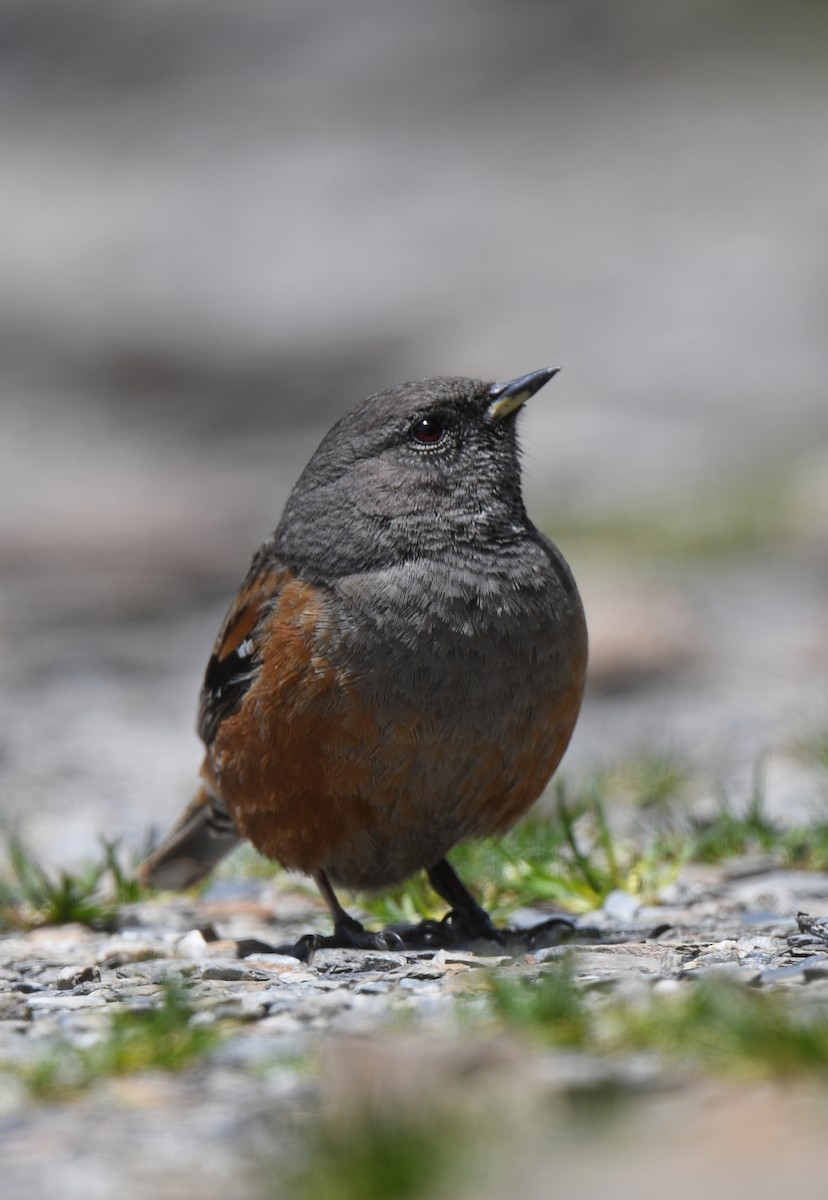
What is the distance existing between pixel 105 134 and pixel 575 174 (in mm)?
6483

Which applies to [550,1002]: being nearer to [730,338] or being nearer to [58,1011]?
[58,1011]

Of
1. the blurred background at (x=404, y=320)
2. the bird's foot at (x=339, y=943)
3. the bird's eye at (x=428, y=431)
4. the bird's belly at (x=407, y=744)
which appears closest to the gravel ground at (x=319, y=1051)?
the bird's foot at (x=339, y=943)

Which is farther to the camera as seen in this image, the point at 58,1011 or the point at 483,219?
the point at 483,219

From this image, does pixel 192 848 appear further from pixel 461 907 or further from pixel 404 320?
pixel 404 320

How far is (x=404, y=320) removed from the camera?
17.8 meters

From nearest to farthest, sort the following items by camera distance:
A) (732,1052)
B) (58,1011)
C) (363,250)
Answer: (732,1052), (58,1011), (363,250)

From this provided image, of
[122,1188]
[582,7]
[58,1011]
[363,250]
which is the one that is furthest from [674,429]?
[122,1188]

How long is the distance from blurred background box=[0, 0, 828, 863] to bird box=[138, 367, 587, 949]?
7.61ft

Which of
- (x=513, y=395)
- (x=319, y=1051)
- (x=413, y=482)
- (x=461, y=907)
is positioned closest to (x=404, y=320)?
(x=513, y=395)

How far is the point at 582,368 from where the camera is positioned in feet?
55.5

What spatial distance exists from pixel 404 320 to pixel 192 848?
39.1 feet

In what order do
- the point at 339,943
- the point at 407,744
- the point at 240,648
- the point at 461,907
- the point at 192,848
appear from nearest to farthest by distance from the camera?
the point at 407,744 < the point at 339,943 < the point at 461,907 < the point at 240,648 < the point at 192,848

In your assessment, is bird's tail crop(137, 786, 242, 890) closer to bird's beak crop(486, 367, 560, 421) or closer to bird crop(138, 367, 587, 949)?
bird crop(138, 367, 587, 949)

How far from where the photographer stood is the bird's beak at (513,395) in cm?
575
